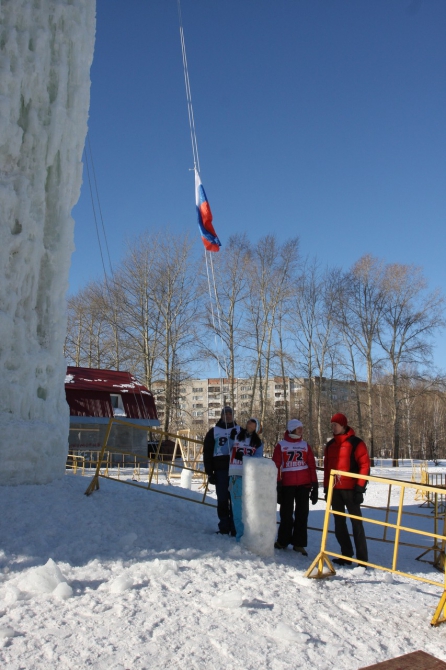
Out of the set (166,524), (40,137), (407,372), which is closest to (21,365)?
(166,524)

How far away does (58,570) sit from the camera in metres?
4.28

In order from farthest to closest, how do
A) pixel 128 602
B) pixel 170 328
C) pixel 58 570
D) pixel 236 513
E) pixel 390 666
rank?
pixel 170 328
pixel 236 513
pixel 58 570
pixel 128 602
pixel 390 666

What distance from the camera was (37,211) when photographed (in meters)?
7.66

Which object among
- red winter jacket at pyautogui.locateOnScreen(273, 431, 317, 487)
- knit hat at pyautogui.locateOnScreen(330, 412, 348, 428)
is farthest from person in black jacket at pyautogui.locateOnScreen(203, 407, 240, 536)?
knit hat at pyautogui.locateOnScreen(330, 412, 348, 428)

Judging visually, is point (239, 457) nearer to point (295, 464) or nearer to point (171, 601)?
point (295, 464)

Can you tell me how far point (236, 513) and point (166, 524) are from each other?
36.2 inches

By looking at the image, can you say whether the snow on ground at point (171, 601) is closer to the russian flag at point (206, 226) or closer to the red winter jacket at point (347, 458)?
the red winter jacket at point (347, 458)

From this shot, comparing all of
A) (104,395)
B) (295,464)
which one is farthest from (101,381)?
(295,464)

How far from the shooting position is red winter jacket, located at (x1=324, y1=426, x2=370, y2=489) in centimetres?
591

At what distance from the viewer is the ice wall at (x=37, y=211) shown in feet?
23.1

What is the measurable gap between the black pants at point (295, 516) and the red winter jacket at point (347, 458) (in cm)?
45

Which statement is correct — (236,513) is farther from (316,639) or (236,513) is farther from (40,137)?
(40,137)

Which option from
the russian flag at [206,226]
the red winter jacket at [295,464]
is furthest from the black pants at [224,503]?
the russian flag at [206,226]

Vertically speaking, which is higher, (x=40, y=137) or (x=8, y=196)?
(x=40, y=137)
